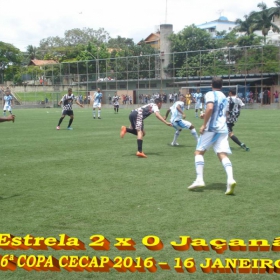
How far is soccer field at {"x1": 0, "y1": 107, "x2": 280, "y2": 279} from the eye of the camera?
5.04 m

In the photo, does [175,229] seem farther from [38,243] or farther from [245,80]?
[245,80]

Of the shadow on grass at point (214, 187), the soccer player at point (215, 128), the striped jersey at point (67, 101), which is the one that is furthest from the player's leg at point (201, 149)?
the striped jersey at point (67, 101)

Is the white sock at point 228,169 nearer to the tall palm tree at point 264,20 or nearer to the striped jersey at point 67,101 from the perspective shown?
the striped jersey at point 67,101

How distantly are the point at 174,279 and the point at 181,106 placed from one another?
35.8ft

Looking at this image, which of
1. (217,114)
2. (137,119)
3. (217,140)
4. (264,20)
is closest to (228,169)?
(217,140)

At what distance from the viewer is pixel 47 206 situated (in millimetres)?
7316

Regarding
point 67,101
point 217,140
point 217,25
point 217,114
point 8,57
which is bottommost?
point 217,140

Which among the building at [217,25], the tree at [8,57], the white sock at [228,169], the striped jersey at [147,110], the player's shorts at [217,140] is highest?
the building at [217,25]

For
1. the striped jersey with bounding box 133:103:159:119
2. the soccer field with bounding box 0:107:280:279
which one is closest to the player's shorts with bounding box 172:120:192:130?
the soccer field with bounding box 0:107:280:279

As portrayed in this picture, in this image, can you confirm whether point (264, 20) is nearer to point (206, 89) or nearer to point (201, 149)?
point (206, 89)

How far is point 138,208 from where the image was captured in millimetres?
7109

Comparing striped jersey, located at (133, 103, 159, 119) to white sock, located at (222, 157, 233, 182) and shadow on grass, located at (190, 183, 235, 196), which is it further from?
white sock, located at (222, 157, 233, 182)

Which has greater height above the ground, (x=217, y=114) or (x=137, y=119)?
(x=217, y=114)

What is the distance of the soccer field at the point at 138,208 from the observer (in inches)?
198
